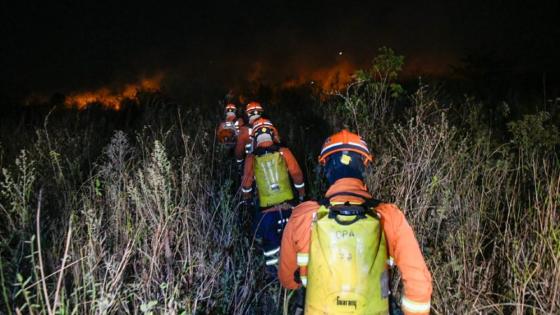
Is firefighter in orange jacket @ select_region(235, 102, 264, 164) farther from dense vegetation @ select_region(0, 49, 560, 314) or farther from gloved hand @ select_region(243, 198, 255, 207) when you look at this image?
dense vegetation @ select_region(0, 49, 560, 314)

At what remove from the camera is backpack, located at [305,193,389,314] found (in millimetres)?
2055

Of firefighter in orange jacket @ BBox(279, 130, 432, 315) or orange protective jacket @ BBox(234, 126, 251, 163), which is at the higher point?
orange protective jacket @ BBox(234, 126, 251, 163)

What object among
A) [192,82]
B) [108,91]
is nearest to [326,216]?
[192,82]

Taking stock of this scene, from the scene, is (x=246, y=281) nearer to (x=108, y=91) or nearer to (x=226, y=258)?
(x=226, y=258)

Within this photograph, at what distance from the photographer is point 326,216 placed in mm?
2135

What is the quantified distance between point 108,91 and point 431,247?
1966 centimetres

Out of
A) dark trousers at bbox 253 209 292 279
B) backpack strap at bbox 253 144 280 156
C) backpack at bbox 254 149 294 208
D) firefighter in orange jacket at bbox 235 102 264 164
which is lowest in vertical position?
dark trousers at bbox 253 209 292 279

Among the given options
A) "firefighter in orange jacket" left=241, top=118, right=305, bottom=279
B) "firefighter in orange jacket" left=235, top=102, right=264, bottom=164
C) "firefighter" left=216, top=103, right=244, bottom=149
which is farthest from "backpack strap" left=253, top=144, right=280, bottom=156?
"firefighter" left=216, top=103, right=244, bottom=149

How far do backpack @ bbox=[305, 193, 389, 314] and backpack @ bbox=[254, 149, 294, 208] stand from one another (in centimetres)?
254

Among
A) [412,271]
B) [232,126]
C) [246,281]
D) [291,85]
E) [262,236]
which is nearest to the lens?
[412,271]

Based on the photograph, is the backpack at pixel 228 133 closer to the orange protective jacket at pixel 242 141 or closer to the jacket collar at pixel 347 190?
the orange protective jacket at pixel 242 141

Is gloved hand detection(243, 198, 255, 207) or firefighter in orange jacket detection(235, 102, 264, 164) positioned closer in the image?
gloved hand detection(243, 198, 255, 207)

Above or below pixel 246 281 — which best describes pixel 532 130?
above

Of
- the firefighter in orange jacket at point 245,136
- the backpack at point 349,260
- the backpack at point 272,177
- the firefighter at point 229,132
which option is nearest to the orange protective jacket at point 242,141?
the firefighter in orange jacket at point 245,136
